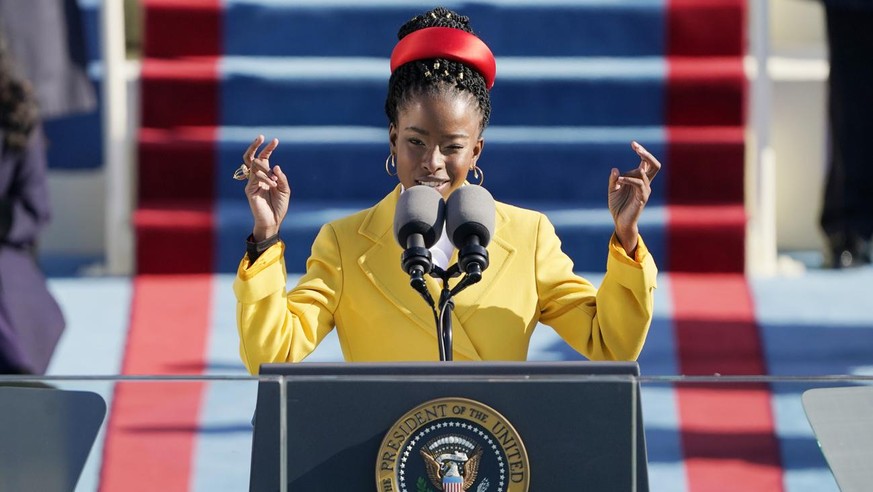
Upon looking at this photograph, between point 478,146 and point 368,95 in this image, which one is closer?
point 478,146

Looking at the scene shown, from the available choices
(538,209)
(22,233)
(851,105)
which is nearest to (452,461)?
(22,233)

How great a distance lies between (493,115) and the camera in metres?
5.34

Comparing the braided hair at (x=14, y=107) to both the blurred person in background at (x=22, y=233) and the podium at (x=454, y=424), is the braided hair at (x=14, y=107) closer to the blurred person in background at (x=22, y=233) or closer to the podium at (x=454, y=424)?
the blurred person in background at (x=22, y=233)

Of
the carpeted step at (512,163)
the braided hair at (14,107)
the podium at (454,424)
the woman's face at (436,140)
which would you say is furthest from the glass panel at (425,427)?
the carpeted step at (512,163)

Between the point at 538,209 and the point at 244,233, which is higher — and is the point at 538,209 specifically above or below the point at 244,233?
above

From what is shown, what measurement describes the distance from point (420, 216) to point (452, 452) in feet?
0.96

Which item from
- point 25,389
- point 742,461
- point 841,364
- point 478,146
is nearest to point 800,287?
point 841,364

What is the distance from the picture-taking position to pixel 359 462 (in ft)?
6.01

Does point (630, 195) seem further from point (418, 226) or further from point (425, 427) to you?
point (425, 427)

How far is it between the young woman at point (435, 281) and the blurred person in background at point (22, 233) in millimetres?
2341

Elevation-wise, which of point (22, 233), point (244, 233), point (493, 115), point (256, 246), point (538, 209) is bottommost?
point (256, 246)

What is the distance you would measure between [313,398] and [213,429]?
19 cm

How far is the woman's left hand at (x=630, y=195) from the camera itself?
2102mm

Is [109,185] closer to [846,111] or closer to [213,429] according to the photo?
[846,111]
